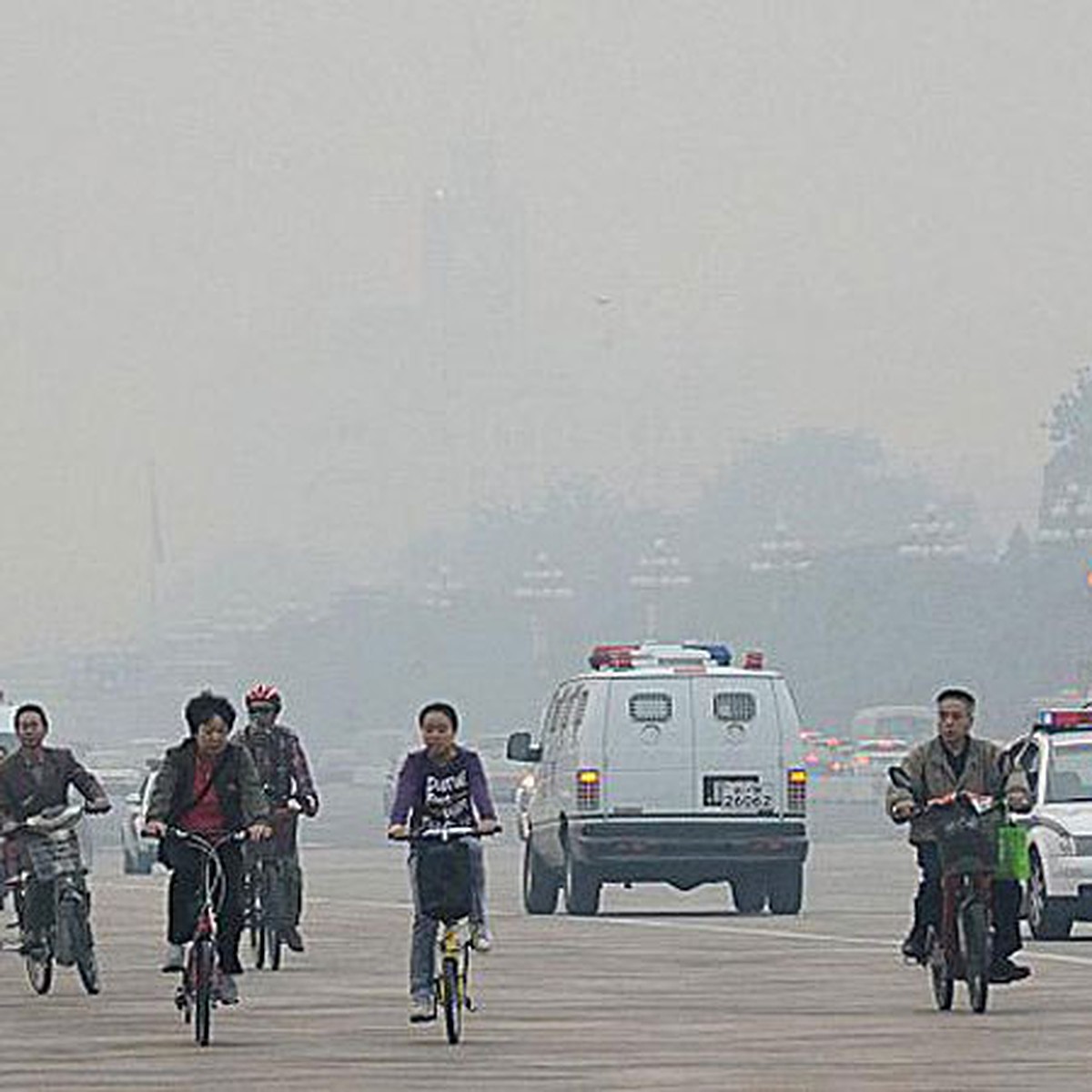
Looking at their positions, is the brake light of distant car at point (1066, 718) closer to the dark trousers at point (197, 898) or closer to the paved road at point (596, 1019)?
the paved road at point (596, 1019)

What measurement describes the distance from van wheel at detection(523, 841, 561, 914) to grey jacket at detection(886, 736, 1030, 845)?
608 inches

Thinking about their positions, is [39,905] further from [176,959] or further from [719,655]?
[719,655]

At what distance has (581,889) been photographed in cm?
4075

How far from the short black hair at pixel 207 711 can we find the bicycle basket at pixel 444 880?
1202mm

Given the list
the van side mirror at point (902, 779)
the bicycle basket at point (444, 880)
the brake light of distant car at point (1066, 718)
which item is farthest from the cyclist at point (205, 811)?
the brake light of distant car at point (1066, 718)

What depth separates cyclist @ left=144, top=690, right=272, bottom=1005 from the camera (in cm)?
2420

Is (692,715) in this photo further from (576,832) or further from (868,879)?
(868,879)

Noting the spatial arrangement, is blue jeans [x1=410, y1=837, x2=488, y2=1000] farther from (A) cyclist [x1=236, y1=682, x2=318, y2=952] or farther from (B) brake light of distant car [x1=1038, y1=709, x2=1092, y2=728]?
(B) brake light of distant car [x1=1038, y1=709, x2=1092, y2=728]

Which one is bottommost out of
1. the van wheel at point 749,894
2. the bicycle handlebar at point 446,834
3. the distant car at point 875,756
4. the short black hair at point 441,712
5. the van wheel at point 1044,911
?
the distant car at point 875,756

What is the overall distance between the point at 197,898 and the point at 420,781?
1.37m

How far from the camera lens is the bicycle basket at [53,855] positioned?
94.3ft

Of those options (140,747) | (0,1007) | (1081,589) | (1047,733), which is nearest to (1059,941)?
(1047,733)

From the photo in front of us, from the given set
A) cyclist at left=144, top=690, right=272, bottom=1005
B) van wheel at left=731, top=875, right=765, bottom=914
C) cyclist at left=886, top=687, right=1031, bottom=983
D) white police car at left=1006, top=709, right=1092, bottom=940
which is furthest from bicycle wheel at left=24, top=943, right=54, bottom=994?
van wheel at left=731, top=875, right=765, bottom=914

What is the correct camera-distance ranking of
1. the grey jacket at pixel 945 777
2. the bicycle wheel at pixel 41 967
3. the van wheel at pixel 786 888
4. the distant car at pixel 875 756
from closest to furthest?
1. the grey jacket at pixel 945 777
2. the bicycle wheel at pixel 41 967
3. the van wheel at pixel 786 888
4. the distant car at pixel 875 756
